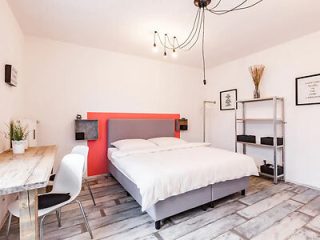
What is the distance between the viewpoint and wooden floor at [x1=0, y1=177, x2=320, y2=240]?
1.71 metres

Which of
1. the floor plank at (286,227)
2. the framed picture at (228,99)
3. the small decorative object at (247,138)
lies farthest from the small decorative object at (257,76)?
the floor plank at (286,227)

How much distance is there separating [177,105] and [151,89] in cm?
79

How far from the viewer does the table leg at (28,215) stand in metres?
1.04

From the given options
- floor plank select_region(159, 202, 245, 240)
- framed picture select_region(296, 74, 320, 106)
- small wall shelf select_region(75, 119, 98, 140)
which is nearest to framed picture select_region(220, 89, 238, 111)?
framed picture select_region(296, 74, 320, 106)

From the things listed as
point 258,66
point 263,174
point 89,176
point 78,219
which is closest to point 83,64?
point 89,176

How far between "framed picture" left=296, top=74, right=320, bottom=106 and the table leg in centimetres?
370

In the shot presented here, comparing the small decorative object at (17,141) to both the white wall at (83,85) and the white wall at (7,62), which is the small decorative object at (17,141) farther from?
the white wall at (83,85)

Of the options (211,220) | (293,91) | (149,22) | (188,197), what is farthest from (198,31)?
(211,220)

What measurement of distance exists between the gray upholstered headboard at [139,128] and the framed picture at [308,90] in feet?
7.79

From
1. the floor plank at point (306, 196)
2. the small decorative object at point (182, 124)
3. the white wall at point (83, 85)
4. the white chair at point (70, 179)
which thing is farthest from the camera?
the small decorative object at point (182, 124)

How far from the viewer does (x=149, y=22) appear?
245 cm

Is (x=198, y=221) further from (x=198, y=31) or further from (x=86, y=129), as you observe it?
(x=198, y=31)

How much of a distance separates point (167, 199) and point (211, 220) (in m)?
0.58

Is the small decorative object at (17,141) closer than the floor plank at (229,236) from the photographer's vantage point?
No
